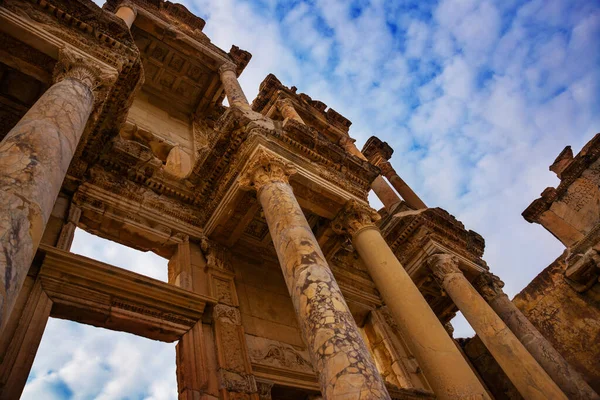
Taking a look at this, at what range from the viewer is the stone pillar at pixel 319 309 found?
4.05 metres

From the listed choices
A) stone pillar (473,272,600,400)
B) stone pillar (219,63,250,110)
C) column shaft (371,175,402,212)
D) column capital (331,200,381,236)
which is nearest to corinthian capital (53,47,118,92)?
stone pillar (219,63,250,110)

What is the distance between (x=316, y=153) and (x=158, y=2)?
931 centimetres

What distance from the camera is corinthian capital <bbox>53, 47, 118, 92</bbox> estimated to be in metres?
5.61

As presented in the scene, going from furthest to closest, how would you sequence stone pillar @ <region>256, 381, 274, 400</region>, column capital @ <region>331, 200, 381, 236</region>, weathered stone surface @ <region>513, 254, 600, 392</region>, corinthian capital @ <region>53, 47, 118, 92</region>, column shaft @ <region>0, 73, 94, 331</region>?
weathered stone surface @ <region>513, 254, 600, 392</region>, column capital @ <region>331, 200, 381, 236</region>, stone pillar @ <region>256, 381, 274, 400</region>, corinthian capital @ <region>53, 47, 118, 92</region>, column shaft @ <region>0, 73, 94, 331</region>

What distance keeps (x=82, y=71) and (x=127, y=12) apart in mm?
6926

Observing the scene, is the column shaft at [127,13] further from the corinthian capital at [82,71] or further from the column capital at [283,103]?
the corinthian capital at [82,71]

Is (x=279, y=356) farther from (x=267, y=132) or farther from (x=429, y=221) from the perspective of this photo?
(x=429, y=221)

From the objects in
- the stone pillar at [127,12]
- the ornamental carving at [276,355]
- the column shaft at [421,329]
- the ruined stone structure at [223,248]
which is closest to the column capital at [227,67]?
the ruined stone structure at [223,248]

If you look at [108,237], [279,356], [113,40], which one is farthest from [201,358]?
[113,40]

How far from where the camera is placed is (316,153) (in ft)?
30.1

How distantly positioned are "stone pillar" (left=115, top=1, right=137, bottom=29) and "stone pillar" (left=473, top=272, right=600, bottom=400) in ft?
41.0

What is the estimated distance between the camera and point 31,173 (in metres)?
3.52

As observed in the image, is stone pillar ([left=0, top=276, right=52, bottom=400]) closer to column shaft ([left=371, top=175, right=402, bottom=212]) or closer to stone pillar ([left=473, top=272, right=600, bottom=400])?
stone pillar ([left=473, top=272, right=600, bottom=400])

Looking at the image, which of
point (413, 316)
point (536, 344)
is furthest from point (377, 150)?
point (413, 316)
